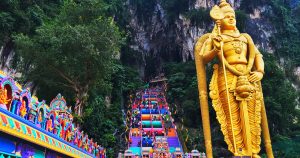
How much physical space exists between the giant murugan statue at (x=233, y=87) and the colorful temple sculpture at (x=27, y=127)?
240cm

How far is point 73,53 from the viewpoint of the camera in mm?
11562

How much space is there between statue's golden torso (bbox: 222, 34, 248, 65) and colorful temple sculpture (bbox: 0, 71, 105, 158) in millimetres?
3021

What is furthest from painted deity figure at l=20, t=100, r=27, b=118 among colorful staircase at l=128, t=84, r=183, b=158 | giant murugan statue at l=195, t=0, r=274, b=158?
colorful staircase at l=128, t=84, r=183, b=158

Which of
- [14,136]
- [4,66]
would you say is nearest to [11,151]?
[14,136]

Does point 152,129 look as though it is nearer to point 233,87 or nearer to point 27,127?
point 233,87

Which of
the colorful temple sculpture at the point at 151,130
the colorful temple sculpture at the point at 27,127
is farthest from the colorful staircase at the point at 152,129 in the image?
the colorful temple sculpture at the point at 27,127

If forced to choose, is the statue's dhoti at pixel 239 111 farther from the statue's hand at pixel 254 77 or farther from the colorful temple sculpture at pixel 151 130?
the colorful temple sculpture at pixel 151 130

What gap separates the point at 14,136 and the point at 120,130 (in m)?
12.5

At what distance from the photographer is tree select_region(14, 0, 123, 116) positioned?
1124 centimetres

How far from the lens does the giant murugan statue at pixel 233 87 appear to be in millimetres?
5035

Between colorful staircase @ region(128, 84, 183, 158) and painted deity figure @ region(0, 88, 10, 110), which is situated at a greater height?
colorful staircase @ region(128, 84, 183, 158)

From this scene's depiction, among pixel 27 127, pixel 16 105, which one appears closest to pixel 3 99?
pixel 16 105

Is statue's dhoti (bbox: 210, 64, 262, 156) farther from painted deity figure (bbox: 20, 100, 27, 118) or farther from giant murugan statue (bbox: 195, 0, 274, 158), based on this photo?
painted deity figure (bbox: 20, 100, 27, 118)

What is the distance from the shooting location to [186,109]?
718 inches
